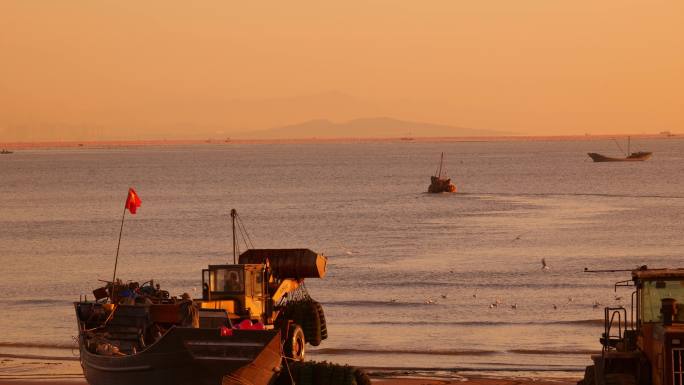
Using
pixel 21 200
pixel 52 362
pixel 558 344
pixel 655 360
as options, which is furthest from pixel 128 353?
pixel 21 200

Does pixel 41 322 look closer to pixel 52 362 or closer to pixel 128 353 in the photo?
pixel 52 362

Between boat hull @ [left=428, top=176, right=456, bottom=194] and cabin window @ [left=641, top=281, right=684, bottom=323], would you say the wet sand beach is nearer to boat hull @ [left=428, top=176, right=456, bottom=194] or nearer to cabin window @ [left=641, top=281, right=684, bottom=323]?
cabin window @ [left=641, top=281, right=684, bottom=323]

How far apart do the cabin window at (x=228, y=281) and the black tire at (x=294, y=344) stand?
5.92 ft

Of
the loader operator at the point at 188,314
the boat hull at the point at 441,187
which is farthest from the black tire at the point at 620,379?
the boat hull at the point at 441,187

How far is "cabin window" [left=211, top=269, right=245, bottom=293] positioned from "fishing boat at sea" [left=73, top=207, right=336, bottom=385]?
A: 0.09 feet

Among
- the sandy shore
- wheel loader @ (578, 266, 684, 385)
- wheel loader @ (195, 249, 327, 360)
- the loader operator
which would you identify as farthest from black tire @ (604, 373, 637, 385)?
the loader operator

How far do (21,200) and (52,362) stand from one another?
118 metres

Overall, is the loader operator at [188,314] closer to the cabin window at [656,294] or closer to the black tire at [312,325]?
the black tire at [312,325]

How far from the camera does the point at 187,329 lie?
88.0 ft

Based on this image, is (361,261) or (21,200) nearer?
(361,261)

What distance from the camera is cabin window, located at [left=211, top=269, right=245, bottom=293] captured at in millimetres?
33094

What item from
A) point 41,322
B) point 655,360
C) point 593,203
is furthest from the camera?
point 593,203

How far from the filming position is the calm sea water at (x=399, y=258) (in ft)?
136

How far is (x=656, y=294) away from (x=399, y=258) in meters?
51.5
